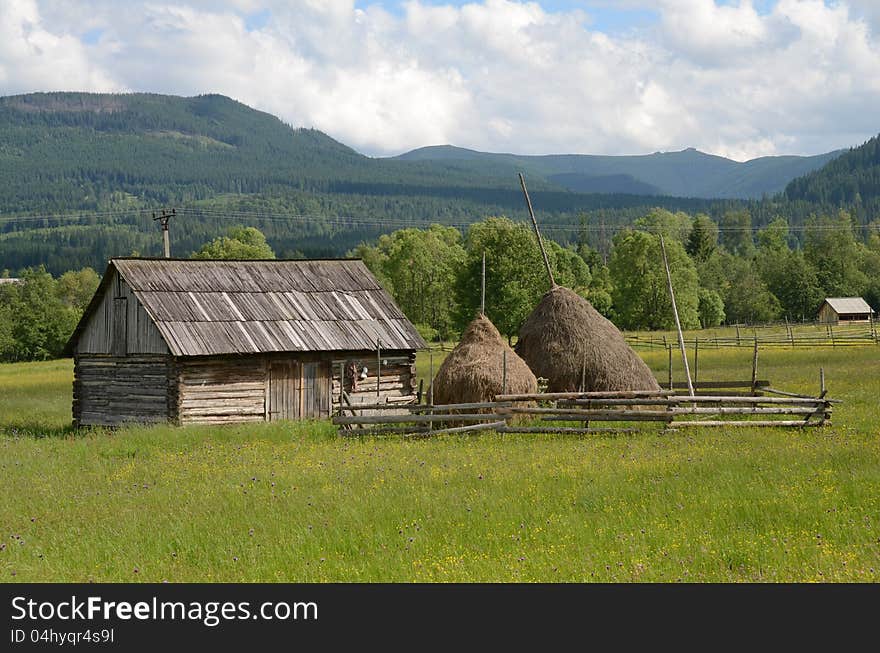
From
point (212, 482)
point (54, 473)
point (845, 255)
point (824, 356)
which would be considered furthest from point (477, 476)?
point (845, 255)

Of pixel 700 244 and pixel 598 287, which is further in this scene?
pixel 700 244

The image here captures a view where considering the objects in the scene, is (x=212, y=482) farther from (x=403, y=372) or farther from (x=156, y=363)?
(x=403, y=372)

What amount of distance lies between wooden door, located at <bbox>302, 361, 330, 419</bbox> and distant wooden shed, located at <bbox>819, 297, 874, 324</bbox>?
78.2m

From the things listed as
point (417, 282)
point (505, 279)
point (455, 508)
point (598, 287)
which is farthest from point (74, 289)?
point (455, 508)

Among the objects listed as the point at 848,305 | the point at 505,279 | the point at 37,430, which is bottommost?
the point at 37,430

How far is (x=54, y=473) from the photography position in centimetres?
1942

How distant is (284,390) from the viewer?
29.1 meters

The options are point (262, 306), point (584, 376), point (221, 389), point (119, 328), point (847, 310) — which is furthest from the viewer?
point (847, 310)

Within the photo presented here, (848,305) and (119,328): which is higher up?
(848,305)

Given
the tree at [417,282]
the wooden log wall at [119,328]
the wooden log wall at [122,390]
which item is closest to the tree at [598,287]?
the tree at [417,282]

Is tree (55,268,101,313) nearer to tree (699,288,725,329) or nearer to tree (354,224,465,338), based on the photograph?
tree (354,224,465,338)

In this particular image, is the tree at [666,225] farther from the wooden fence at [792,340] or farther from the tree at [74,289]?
the tree at [74,289]

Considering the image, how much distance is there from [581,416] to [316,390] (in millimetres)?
9199

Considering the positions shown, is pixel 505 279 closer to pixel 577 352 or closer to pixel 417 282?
pixel 417 282
